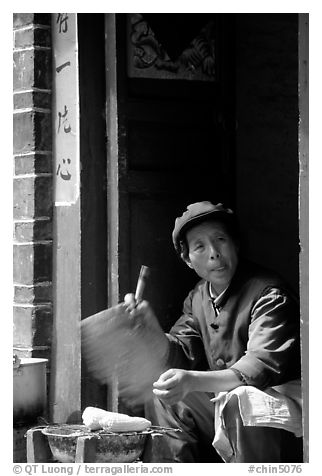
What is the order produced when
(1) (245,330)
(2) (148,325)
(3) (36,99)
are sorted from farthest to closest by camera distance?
1. (3) (36,99)
2. (2) (148,325)
3. (1) (245,330)

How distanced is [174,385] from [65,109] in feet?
5.61

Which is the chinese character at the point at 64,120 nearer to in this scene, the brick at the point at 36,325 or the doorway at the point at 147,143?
the doorway at the point at 147,143

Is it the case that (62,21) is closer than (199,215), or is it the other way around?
(199,215)

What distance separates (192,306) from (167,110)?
114 cm

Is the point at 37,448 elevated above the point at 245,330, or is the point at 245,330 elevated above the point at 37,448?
the point at 245,330

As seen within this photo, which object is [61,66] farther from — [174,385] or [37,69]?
[174,385]

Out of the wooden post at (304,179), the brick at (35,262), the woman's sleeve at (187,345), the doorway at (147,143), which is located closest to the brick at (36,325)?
the brick at (35,262)

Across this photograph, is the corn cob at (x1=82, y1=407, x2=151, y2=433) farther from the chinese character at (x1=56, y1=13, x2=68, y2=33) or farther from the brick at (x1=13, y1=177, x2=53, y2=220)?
the chinese character at (x1=56, y1=13, x2=68, y2=33)

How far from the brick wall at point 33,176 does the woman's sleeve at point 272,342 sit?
1.32 m

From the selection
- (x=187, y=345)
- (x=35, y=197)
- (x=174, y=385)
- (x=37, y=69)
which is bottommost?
(x=174, y=385)

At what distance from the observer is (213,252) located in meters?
5.27

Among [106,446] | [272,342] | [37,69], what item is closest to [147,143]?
[37,69]

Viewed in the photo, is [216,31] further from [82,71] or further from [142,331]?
[142,331]

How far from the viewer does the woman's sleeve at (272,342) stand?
497 cm
